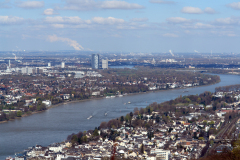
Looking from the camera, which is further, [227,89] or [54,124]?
[227,89]

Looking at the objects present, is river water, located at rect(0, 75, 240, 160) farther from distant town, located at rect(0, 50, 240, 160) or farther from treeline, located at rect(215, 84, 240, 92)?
treeline, located at rect(215, 84, 240, 92)

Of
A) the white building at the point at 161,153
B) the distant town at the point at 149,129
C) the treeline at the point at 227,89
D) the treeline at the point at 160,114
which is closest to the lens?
the white building at the point at 161,153

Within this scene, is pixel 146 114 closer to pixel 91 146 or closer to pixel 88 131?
pixel 88 131

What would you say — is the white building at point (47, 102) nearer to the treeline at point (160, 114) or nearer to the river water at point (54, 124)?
the river water at point (54, 124)

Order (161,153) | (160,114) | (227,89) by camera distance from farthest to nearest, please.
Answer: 1. (227,89)
2. (160,114)
3. (161,153)

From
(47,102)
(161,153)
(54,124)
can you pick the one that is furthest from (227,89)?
(161,153)

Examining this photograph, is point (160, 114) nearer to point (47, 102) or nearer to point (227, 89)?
point (47, 102)

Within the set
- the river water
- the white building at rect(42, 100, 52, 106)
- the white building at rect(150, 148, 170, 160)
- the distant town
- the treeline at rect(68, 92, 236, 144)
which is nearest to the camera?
the white building at rect(150, 148, 170, 160)

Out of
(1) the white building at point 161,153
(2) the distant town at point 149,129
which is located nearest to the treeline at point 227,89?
(2) the distant town at point 149,129

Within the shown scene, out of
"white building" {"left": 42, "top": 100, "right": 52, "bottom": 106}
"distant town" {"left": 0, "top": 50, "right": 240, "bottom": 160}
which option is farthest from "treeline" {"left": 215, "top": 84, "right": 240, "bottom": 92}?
"white building" {"left": 42, "top": 100, "right": 52, "bottom": 106}

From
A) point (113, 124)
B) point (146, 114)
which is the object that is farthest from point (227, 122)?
point (113, 124)

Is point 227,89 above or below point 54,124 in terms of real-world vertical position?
above
